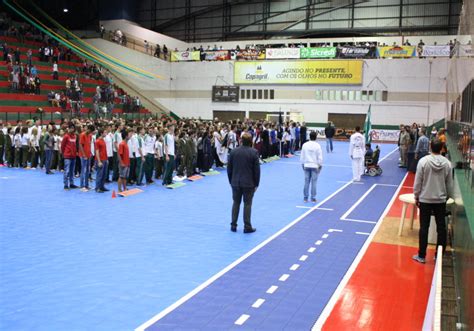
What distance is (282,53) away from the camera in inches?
1618

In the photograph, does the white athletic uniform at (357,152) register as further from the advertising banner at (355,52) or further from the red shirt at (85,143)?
the advertising banner at (355,52)

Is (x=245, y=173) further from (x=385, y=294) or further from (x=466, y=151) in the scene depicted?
(x=466, y=151)

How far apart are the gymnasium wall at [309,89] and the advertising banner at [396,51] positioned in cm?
43

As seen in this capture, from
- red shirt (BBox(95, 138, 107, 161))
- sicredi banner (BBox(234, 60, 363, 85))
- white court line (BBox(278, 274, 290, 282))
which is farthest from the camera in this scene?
sicredi banner (BBox(234, 60, 363, 85))

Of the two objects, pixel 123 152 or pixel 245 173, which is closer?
pixel 245 173

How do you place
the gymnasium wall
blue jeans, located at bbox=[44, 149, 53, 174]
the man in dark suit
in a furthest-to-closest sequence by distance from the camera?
the gymnasium wall
blue jeans, located at bbox=[44, 149, 53, 174]
the man in dark suit

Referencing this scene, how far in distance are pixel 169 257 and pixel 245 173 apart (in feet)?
8.13

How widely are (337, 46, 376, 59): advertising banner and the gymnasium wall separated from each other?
2.20 ft

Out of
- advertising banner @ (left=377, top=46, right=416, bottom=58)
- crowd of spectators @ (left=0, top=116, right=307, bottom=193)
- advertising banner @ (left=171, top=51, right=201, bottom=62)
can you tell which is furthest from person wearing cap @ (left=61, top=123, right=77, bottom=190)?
advertising banner @ (left=171, top=51, right=201, bottom=62)

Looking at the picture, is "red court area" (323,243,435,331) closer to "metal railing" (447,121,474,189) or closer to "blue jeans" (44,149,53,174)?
"metal railing" (447,121,474,189)

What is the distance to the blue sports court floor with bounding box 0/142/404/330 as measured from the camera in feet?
19.6

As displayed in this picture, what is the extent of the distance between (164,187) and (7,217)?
5263mm

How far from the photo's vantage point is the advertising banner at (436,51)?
35.6 metres

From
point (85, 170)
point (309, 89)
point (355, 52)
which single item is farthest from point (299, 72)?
point (85, 170)
